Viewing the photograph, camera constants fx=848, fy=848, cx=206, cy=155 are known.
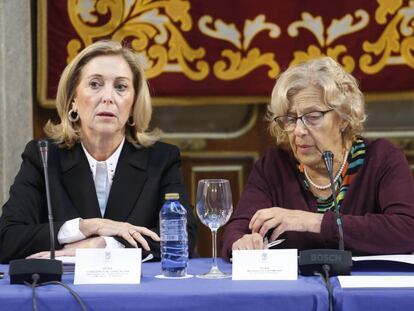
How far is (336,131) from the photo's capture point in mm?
2699

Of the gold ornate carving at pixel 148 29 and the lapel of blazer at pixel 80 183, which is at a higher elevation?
the gold ornate carving at pixel 148 29

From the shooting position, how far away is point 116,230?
8.07 feet

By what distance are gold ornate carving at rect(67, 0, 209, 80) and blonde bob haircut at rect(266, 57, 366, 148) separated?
1111 mm

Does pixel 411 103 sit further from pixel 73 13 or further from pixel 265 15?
pixel 73 13

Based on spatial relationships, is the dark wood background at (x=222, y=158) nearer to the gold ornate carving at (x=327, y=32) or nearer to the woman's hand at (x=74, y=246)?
the gold ornate carving at (x=327, y=32)

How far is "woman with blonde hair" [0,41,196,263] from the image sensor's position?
2.72 meters

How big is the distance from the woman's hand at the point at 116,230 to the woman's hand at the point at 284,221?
32 cm

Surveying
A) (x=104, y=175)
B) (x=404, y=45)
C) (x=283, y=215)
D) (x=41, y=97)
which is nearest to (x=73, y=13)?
(x=41, y=97)

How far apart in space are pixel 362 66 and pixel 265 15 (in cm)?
49

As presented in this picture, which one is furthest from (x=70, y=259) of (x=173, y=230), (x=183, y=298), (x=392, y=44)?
(x=392, y=44)

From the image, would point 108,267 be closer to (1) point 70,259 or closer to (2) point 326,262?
(1) point 70,259

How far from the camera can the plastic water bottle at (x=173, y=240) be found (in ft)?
6.56

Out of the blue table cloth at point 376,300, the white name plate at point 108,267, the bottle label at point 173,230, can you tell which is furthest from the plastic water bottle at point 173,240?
the blue table cloth at point 376,300

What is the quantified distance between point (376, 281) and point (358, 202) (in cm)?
80
